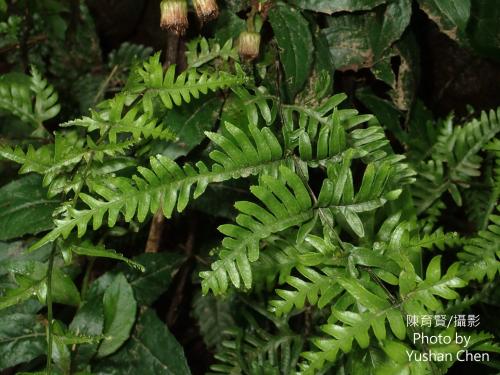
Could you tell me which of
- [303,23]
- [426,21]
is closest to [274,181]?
[303,23]

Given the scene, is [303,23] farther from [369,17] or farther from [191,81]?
[191,81]

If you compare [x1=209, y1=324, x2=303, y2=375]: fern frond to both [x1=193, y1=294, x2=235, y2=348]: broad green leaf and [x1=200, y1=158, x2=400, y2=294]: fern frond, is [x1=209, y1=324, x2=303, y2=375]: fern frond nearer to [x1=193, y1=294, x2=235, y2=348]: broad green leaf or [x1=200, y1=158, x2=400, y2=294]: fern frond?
[x1=193, y1=294, x2=235, y2=348]: broad green leaf

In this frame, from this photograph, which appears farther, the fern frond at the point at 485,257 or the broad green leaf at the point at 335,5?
the broad green leaf at the point at 335,5

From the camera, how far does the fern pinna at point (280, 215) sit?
1096 mm

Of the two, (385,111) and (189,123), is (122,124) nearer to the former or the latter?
(189,123)

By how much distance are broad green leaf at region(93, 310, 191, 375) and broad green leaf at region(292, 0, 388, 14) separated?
3.66 feet

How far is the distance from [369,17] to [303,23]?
292 mm

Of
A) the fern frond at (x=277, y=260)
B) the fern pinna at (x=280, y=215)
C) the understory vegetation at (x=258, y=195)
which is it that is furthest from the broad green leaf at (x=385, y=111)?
the fern frond at (x=277, y=260)

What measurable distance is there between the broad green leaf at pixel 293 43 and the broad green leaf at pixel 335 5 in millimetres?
38

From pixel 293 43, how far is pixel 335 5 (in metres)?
0.18

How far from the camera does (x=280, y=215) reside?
1.16m

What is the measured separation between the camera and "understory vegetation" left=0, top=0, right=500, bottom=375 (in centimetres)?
116

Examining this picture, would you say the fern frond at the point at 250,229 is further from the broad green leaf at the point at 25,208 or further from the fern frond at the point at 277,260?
the broad green leaf at the point at 25,208

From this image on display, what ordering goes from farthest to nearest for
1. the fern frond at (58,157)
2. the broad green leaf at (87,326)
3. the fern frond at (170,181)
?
the broad green leaf at (87,326) < the fern frond at (58,157) < the fern frond at (170,181)
